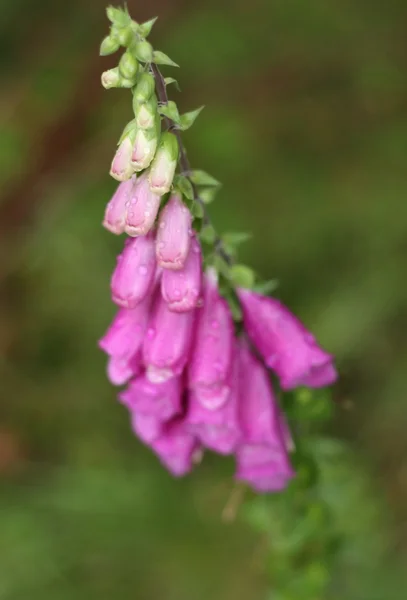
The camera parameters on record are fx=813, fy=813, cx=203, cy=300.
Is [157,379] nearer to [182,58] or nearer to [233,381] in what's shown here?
[233,381]

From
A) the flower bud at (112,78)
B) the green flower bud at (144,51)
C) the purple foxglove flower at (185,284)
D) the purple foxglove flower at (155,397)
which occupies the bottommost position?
the purple foxglove flower at (155,397)

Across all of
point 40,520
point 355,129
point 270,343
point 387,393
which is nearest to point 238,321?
point 270,343

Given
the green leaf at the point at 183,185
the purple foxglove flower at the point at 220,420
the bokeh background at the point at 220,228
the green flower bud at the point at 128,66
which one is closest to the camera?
the green flower bud at the point at 128,66

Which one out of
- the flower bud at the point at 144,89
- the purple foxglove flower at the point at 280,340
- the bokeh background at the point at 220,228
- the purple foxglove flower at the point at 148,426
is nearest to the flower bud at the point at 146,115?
the flower bud at the point at 144,89

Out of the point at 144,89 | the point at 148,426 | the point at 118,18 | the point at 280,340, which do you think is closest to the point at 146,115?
the point at 144,89

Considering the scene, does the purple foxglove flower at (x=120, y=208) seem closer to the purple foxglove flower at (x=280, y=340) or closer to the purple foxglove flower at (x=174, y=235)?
the purple foxglove flower at (x=174, y=235)

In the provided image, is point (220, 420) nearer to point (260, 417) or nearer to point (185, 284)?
point (260, 417)

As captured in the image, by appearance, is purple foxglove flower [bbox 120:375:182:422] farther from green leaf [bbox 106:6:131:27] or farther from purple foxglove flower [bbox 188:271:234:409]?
green leaf [bbox 106:6:131:27]

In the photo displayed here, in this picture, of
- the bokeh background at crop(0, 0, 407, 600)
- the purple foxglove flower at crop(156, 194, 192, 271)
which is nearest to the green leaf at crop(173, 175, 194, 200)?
the purple foxglove flower at crop(156, 194, 192, 271)
